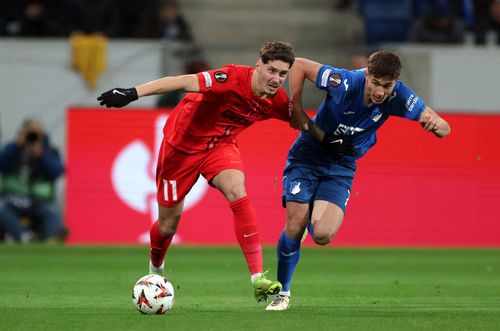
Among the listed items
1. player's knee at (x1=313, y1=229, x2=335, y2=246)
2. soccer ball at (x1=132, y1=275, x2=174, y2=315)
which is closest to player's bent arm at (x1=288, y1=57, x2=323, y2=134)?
player's knee at (x1=313, y1=229, x2=335, y2=246)

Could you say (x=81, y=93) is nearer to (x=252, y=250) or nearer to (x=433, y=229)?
(x=433, y=229)

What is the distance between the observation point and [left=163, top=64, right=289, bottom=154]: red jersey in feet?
30.9

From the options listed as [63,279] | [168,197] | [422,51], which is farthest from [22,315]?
[422,51]

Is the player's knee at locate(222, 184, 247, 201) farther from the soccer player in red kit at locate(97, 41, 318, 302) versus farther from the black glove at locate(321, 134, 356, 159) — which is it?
the black glove at locate(321, 134, 356, 159)

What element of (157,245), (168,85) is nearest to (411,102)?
(168,85)

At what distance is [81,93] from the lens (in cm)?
1934

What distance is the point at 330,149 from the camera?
959 centimetres

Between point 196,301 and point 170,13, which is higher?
point 196,301

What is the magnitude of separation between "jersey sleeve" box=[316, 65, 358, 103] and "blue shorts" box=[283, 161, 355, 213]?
63 cm

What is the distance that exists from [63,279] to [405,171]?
6769mm

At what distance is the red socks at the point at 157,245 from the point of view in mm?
10078

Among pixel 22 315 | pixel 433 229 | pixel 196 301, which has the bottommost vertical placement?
pixel 433 229

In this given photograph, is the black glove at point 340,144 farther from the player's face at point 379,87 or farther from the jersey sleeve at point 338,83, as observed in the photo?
the player's face at point 379,87

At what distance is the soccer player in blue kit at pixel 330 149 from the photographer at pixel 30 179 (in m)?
8.56
